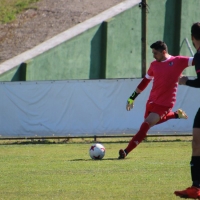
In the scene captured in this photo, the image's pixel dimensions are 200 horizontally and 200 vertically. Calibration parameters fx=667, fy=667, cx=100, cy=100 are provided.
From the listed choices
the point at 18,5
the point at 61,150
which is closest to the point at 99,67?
the point at 18,5

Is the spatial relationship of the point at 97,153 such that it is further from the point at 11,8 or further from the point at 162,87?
the point at 11,8

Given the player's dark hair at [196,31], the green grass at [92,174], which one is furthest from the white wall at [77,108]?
Result: the player's dark hair at [196,31]

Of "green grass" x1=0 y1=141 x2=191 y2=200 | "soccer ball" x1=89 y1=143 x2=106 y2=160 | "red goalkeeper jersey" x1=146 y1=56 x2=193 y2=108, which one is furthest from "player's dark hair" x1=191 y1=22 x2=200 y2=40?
"soccer ball" x1=89 y1=143 x2=106 y2=160

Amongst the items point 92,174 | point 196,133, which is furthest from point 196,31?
point 92,174

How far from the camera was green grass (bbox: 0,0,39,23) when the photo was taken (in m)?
29.5

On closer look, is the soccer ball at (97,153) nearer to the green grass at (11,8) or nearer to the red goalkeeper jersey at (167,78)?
the red goalkeeper jersey at (167,78)

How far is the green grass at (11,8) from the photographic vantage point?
29.5 meters

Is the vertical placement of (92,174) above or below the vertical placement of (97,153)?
below

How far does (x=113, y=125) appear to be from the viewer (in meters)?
19.3

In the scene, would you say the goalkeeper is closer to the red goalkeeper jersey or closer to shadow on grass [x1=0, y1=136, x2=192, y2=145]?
the red goalkeeper jersey

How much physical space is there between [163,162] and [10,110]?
825 cm

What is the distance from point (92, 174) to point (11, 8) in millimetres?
21260

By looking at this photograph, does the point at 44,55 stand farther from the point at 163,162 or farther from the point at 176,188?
the point at 176,188

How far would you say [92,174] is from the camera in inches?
412
